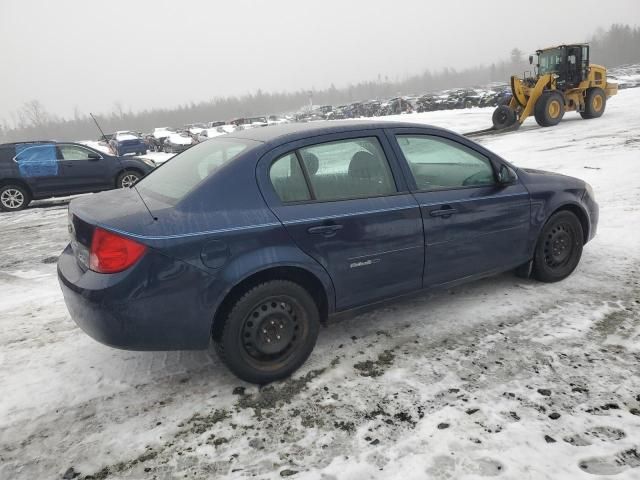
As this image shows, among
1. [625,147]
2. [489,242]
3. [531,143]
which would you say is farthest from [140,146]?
[489,242]

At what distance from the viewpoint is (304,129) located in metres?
3.27

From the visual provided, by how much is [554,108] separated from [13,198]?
679 inches

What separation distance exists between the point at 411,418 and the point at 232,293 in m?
1.26

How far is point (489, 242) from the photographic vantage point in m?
3.73

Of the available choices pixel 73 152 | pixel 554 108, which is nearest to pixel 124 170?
pixel 73 152

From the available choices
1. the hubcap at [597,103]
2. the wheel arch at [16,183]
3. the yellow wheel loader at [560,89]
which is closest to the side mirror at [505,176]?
the wheel arch at [16,183]

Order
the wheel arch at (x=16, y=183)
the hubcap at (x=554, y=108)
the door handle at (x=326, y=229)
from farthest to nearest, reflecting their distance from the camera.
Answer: the hubcap at (x=554, y=108)
the wheel arch at (x=16, y=183)
the door handle at (x=326, y=229)

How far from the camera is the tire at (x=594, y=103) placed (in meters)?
17.6

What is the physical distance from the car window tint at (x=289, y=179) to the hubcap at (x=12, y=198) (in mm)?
9964

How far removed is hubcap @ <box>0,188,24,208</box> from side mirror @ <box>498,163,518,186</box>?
10.7 m

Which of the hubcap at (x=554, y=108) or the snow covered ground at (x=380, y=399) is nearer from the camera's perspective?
the snow covered ground at (x=380, y=399)

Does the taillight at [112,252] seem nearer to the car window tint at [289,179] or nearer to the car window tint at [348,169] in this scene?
the car window tint at [289,179]

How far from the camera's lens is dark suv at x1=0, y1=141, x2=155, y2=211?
33.9 ft

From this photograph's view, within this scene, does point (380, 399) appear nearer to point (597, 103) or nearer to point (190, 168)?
point (190, 168)
